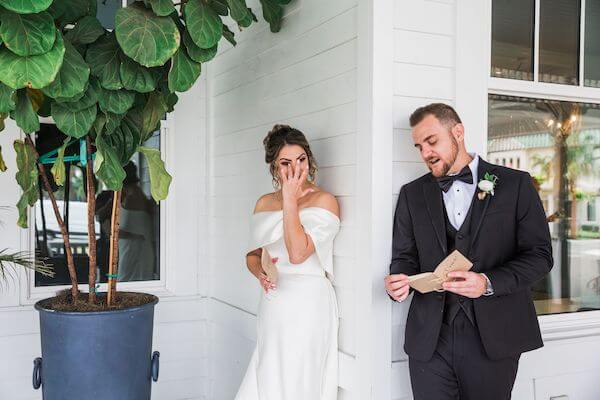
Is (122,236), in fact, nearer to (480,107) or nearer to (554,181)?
(480,107)

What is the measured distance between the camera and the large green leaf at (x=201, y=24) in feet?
8.70

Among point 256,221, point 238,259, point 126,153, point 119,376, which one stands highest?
point 126,153

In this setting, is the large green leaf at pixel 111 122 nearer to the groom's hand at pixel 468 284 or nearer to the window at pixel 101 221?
the window at pixel 101 221

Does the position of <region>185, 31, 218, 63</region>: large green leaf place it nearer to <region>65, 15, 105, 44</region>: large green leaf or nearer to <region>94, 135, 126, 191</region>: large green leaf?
<region>65, 15, 105, 44</region>: large green leaf

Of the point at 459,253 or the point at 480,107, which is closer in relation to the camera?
the point at 459,253

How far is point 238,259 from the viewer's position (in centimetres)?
383

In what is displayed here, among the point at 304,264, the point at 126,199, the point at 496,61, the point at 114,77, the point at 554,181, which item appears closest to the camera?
the point at 114,77

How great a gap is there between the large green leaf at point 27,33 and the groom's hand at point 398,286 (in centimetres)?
155

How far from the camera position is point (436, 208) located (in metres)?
2.45

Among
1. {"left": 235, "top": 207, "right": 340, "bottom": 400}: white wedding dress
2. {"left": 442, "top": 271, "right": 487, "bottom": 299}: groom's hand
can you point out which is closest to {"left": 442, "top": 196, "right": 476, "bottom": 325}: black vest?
{"left": 442, "top": 271, "right": 487, "bottom": 299}: groom's hand

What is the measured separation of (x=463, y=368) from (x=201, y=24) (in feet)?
5.76

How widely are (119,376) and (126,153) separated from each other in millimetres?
1024

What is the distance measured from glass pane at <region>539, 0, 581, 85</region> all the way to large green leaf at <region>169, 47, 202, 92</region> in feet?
5.75

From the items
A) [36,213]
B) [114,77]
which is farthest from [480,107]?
[36,213]
